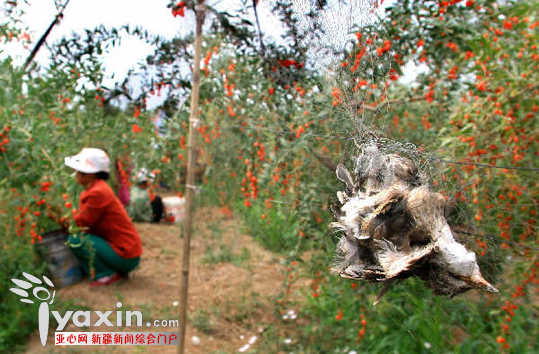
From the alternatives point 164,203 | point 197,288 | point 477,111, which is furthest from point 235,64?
point 164,203

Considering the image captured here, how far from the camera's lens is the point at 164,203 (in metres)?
5.92

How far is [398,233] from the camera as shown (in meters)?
1.01

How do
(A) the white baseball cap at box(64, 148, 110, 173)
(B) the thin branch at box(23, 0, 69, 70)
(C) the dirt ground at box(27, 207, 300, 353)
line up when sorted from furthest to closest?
(A) the white baseball cap at box(64, 148, 110, 173) < (C) the dirt ground at box(27, 207, 300, 353) < (B) the thin branch at box(23, 0, 69, 70)

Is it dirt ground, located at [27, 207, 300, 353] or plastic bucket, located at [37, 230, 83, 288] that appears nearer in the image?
dirt ground, located at [27, 207, 300, 353]

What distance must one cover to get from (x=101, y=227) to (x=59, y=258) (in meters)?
0.38

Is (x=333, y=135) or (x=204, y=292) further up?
(x=333, y=135)

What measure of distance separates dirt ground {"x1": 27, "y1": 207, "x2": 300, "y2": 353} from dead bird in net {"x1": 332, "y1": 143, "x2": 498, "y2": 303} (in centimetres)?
157

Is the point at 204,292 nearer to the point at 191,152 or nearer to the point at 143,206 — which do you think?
the point at 191,152

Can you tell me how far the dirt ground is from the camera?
2.92 meters

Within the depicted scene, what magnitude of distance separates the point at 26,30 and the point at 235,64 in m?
1.40

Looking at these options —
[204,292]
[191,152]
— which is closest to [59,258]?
[204,292]

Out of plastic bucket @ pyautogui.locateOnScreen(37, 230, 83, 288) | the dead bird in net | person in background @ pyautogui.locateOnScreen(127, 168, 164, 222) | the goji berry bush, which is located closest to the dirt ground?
plastic bucket @ pyautogui.locateOnScreen(37, 230, 83, 288)

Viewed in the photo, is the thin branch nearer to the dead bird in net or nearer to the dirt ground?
the dirt ground

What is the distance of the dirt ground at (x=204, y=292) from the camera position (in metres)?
2.92
